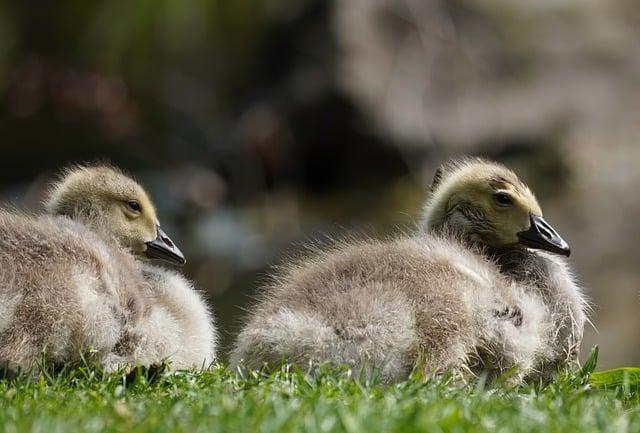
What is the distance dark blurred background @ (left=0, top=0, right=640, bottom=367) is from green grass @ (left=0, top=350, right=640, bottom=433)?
7.85 metres

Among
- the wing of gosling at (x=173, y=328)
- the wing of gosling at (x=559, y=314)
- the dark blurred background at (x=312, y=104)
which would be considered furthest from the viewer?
the dark blurred background at (x=312, y=104)

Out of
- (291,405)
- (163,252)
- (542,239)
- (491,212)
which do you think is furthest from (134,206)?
(291,405)

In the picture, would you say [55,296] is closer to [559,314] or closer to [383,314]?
[383,314]

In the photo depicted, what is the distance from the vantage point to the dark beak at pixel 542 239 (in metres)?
5.36

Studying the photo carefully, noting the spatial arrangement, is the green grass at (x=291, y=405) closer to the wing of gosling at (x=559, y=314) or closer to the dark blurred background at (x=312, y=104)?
the wing of gosling at (x=559, y=314)

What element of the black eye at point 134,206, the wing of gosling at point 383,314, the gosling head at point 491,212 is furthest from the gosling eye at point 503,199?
the black eye at point 134,206

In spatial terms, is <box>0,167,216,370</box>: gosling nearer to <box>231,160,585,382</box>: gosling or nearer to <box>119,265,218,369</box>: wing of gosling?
<box>119,265,218,369</box>: wing of gosling

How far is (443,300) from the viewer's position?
461 centimetres

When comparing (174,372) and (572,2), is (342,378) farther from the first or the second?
(572,2)

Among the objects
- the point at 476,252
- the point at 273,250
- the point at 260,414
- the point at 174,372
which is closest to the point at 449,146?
the point at 273,250

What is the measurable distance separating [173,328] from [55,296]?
2.32 ft

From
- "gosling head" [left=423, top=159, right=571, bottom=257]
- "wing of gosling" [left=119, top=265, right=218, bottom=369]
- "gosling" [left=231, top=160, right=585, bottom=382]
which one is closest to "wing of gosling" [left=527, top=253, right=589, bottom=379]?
"gosling" [left=231, top=160, right=585, bottom=382]

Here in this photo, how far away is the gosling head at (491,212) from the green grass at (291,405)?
1.00 metres

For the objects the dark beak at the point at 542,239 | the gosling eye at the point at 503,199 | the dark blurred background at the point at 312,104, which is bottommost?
the dark blurred background at the point at 312,104
